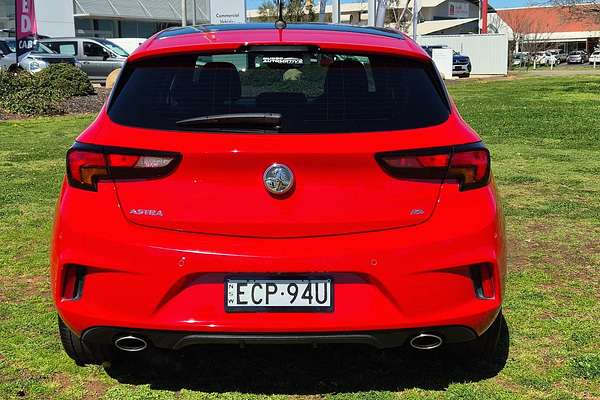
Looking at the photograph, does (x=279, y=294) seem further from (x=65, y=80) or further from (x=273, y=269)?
(x=65, y=80)

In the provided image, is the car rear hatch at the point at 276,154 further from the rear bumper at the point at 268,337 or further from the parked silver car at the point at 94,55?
the parked silver car at the point at 94,55

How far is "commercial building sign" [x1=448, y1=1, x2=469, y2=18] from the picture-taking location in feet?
262

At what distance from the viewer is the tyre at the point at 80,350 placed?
3408 mm

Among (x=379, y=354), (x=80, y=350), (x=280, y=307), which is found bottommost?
(x=379, y=354)

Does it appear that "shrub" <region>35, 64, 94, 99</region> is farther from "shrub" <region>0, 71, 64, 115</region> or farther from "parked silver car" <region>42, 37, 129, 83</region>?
"parked silver car" <region>42, 37, 129, 83</region>

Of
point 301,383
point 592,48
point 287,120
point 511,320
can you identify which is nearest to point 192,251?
point 287,120

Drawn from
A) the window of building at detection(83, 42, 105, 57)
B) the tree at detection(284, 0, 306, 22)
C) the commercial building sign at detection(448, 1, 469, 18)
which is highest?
the commercial building sign at detection(448, 1, 469, 18)

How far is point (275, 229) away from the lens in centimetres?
284

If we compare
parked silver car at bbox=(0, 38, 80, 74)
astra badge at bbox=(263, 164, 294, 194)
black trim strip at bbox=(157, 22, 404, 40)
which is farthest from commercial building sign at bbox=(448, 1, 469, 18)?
astra badge at bbox=(263, 164, 294, 194)

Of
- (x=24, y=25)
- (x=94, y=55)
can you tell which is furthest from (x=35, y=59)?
(x=24, y=25)

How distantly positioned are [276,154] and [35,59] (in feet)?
74.0

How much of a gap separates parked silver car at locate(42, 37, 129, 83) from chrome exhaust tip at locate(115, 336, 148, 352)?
78.5 ft

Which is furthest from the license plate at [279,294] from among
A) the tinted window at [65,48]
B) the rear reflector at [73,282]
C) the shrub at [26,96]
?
the tinted window at [65,48]

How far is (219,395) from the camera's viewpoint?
3.25 metres
